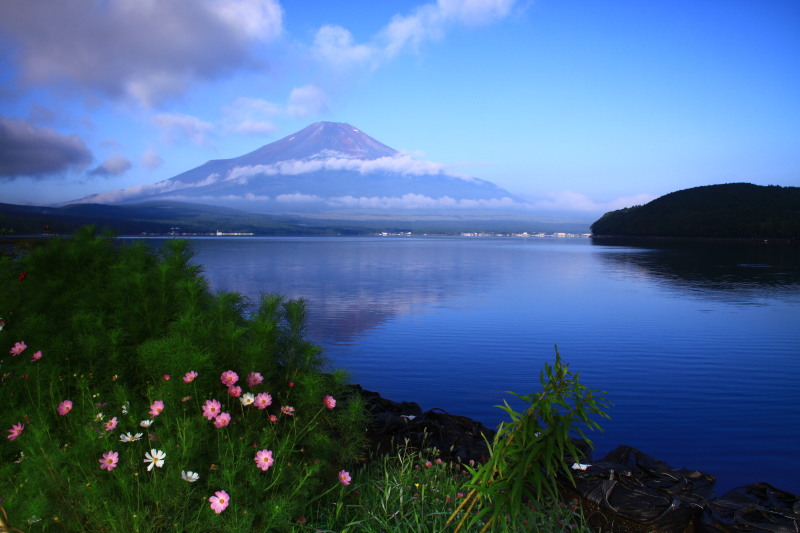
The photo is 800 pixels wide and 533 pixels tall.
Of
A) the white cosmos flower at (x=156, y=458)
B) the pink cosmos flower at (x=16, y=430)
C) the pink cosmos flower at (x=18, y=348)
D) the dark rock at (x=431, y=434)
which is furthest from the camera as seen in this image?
the dark rock at (x=431, y=434)

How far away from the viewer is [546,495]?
3.54 metres

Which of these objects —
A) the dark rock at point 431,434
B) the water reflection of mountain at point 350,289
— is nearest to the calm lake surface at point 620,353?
the water reflection of mountain at point 350,289

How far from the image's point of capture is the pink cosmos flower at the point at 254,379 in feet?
10.2

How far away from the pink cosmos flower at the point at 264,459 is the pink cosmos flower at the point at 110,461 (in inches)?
28.2

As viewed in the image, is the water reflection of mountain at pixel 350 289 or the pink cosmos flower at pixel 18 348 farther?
the water reflection of mountain at pixel 350 289

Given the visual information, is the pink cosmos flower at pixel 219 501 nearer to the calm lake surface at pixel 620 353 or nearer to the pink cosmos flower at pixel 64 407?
the pink cosmos flower at pixel 64 407

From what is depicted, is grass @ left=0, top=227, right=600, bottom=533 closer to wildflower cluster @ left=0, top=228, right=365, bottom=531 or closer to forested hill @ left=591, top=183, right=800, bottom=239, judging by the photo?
wildflower cluster @ left=0, top=228, right=365, bottom=531

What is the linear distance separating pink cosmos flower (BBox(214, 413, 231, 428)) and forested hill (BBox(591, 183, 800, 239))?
106358mm

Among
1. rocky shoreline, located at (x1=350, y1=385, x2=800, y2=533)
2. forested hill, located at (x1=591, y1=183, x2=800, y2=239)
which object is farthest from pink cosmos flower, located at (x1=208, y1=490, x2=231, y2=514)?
forested hill, located at (x1=591, y1=183, x2=800, y2=239)

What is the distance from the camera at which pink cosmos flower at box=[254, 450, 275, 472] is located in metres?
2.60

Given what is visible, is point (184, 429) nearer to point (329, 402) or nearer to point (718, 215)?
point (329, 402)

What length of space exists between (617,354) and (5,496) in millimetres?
9230

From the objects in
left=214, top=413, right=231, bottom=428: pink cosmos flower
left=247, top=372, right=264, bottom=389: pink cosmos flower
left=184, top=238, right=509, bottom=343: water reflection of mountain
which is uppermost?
left=247, top=372, right=264, bottom=389: pink cosmos flower

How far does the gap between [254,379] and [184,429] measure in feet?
1.73
